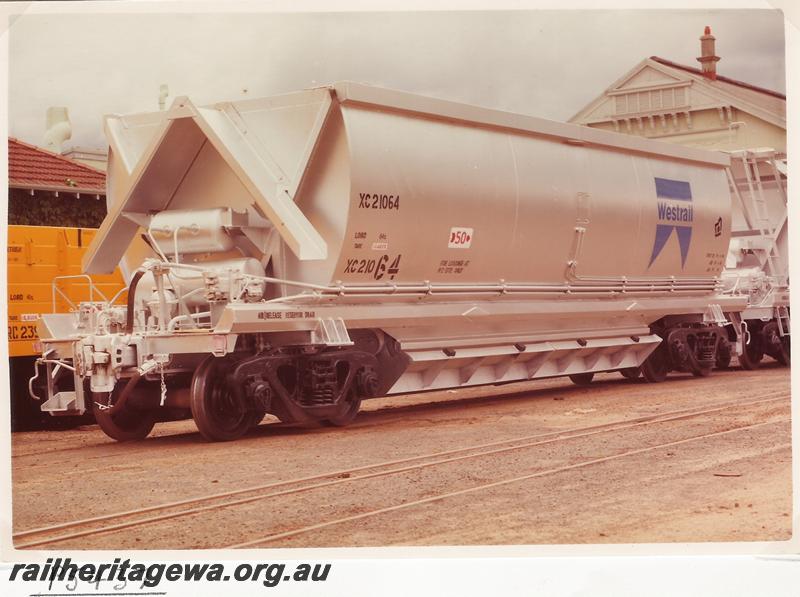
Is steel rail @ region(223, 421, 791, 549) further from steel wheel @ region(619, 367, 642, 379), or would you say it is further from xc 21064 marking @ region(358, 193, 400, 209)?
steel wheel @ region(619, 367, 642, 379)

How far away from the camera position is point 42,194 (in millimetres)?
16328

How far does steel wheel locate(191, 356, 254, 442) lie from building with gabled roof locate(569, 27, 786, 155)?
18.2 feet

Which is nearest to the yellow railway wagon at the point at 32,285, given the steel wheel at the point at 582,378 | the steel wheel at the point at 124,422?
the steel wheel at the point at 124,422

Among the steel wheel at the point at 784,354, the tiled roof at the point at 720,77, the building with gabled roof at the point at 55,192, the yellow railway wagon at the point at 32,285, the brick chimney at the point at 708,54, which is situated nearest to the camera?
the brick chimney at the point at 708,54

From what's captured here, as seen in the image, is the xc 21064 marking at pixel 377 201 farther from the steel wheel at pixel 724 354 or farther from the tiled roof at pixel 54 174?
the steel wheel at pixel 724 354

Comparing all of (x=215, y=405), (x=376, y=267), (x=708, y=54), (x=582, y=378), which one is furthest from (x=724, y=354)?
(x=215, y=405)

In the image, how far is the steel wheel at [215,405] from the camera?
39.9 ft

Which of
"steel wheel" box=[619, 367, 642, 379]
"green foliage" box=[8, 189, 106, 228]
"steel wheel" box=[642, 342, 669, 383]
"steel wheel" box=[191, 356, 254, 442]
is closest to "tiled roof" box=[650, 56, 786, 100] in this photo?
"steel wheel" box=[191, 356, 254, 442]

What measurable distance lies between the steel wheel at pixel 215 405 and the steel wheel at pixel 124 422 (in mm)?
1102

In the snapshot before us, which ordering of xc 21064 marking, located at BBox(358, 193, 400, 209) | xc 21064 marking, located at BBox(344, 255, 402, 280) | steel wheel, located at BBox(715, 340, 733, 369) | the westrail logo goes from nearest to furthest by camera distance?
1. xc 21064 marking, located at BBox(358, 193, 400, 209)
2. xc 21064 marking, located at BBox(344, 255, 402, 280)
3. the westrail logo
4. steel wheel, located at BBox(715, 340, 733, 369)

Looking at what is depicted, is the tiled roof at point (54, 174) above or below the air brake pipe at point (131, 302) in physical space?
above

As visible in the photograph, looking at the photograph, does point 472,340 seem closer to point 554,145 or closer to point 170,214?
point 554,145

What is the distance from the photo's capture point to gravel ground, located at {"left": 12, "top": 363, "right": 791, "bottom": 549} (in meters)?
8.58

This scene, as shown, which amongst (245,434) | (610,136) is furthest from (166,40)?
(610,136)
